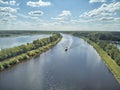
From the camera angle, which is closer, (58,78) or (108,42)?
(58,78)

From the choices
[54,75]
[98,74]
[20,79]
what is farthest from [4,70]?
[98,74]

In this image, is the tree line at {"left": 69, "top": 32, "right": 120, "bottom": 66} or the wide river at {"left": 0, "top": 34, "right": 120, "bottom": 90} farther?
the tree line at {"left": 69, "top": 32, "right": 120, "bottom": 66}

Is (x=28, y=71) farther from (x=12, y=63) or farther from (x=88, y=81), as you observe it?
(x=88, y=81)

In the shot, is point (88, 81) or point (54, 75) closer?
point (88, 81)

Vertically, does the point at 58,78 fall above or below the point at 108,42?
above

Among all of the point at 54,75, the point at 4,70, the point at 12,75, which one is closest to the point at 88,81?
the point at 54,75

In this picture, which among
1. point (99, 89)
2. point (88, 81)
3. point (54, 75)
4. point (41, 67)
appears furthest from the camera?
point (41, 67)

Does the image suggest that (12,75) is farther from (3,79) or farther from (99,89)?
(99,89)

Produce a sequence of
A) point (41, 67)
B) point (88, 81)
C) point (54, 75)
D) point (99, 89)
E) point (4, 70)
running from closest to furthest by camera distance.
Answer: point (99, 89), point (88, 81), point (54, 75), point (4, 70), point (41, 67)

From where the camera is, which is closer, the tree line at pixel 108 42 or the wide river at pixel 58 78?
the wide river at pixel 58 78
